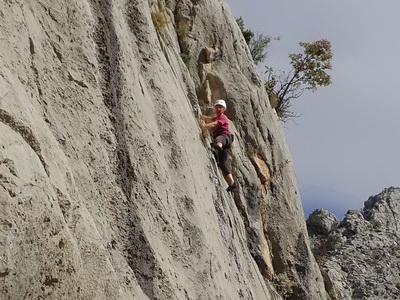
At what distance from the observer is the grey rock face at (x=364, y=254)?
3422 cm

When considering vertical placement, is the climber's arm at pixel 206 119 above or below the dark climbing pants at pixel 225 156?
above

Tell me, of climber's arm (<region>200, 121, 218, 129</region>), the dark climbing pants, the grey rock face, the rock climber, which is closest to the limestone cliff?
climber's arm (<region>200, 121, 218, 129</region>)

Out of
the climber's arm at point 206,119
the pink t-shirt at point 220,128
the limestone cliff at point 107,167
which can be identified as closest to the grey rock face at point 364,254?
the climber's arm at point 206,119

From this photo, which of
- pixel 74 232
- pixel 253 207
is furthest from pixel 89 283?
pixel 253 207

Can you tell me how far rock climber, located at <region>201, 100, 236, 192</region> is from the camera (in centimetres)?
1762

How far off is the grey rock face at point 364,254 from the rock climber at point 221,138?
559 inches

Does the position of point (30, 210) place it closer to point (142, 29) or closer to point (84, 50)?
point (84, 50)

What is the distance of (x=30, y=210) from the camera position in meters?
8.03

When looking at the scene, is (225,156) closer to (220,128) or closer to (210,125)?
(220,128)

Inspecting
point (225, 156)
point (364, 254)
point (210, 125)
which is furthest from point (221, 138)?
point (364, 254)

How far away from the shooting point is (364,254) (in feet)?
122

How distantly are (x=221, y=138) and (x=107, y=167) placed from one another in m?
6.91

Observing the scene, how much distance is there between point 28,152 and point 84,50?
337 centimetres

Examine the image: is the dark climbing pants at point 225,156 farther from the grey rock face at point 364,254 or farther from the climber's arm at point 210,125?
the grey rock face at point 364,254
